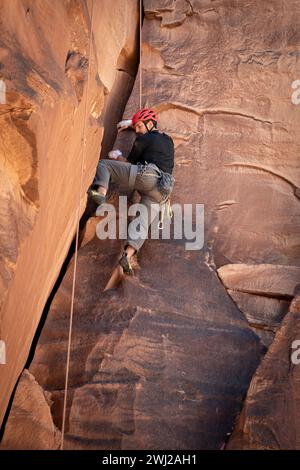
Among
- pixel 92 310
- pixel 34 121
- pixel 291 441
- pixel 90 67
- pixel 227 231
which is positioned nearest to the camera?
pixel 34 121

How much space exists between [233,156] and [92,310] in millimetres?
2097

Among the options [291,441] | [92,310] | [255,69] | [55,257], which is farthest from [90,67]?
[291,441]

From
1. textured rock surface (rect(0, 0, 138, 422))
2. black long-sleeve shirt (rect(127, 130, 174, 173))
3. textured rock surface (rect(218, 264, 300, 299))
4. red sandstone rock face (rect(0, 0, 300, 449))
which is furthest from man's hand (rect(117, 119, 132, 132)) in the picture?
textured rock surface (rect(218, 264, 300, 299))

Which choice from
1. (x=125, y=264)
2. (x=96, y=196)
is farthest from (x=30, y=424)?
(x=96, y=196)

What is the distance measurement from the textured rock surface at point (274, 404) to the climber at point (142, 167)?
1.42 meters

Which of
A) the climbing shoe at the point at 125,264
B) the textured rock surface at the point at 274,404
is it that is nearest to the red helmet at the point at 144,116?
the climbing shoe at the point at 125,264

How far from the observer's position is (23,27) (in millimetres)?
4125

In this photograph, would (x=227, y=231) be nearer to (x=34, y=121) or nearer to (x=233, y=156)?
(x=233, y=156)

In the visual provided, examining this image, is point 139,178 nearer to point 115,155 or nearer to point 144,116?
point 115,155

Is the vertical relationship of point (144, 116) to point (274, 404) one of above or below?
above

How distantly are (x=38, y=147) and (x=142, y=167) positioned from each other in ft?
6.34

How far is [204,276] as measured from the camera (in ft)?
18.5

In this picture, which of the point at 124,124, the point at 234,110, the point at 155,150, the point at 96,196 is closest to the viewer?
the point at 96,196

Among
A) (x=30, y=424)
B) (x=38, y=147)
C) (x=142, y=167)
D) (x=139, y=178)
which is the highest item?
(x=142, y=167)
